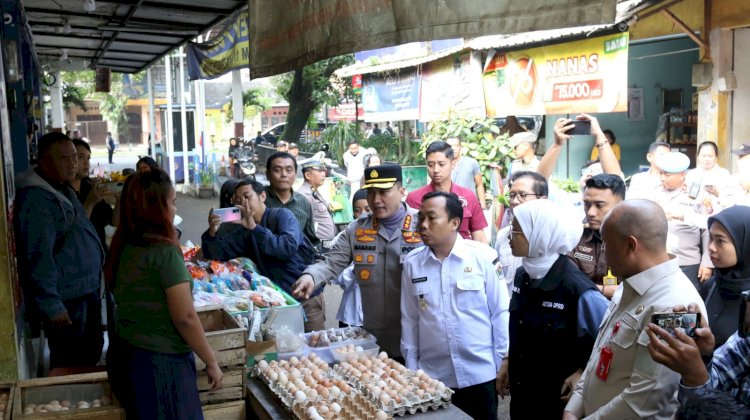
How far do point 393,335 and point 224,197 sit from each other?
2.55m

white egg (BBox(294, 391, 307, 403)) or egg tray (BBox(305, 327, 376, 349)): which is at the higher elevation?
egg tray (BBox(305, 327, 376, 349))

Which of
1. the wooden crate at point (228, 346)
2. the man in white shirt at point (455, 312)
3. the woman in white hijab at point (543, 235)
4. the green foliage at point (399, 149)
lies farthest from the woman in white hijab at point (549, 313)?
the green foliage at point (399, 149)

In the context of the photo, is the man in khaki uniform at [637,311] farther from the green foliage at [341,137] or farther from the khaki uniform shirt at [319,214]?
the green foliage at [341,137]

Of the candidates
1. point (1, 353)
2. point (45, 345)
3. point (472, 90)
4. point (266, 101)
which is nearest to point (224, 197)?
point (45, 345)

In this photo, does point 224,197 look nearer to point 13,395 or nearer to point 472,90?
point 13,395

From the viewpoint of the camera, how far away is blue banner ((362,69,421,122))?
50.4 feet

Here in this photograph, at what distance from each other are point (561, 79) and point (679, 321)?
7.87 m

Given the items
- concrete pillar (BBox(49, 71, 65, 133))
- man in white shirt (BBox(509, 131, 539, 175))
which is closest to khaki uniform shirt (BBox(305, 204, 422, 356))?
man in white shirt (BBox(509, 131, 539, 175))

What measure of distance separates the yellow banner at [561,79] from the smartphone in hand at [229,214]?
205 inches

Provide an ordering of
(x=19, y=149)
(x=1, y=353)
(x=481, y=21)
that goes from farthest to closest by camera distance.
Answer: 1. (x=19, y=149)
2. (x=1, y=353)
3. (x=481, y=21)

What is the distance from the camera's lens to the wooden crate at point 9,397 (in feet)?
12.4

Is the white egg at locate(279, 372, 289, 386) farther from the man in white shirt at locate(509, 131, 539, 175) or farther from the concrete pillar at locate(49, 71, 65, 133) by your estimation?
the concrete pillar at locate(49, 71, 65, 133)

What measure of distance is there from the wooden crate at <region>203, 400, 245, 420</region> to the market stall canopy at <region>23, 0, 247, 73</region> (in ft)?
14.2

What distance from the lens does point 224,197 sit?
21.5 feet
